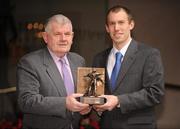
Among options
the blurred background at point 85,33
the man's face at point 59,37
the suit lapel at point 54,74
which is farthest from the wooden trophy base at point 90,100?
the blurred background at point 85,33

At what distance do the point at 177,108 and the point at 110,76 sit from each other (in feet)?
5.07

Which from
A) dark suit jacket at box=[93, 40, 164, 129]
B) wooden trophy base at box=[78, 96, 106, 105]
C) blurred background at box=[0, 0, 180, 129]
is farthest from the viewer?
blurred background at box=[0, 0, 180, 129]

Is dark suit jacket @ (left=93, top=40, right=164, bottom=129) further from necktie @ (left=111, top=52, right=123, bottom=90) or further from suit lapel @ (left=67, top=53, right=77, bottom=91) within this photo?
suit lapel @ (left=67, top=53, right=77, bottom=91)

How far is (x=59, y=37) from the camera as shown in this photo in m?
1.98

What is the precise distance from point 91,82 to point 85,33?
162 cm

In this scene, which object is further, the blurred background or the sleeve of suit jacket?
the blurred background

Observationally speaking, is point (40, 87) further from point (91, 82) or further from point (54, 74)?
point (91, 82)

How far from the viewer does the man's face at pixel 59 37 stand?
77.5 inches

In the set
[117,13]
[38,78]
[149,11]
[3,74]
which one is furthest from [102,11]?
[38,78]

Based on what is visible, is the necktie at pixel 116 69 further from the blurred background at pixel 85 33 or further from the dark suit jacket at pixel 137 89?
the blurred background at pixel 85 33

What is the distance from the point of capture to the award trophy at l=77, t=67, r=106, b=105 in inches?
76.0

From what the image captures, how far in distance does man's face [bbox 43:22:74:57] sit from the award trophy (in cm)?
15

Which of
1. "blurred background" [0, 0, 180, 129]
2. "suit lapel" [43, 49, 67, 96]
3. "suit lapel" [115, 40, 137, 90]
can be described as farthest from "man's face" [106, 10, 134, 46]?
"blurred background" [0, 0, 180, 129]

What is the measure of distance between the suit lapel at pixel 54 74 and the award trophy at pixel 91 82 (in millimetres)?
92
